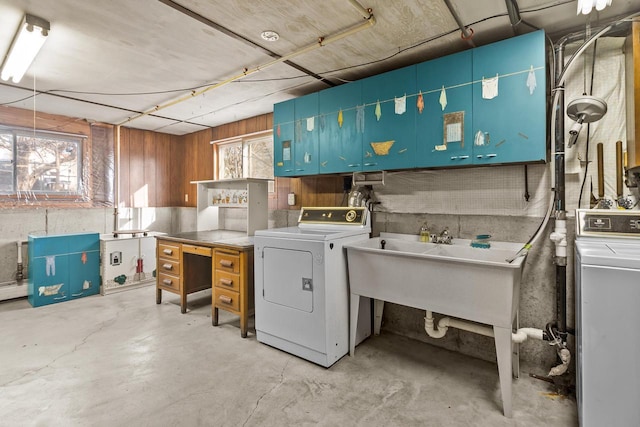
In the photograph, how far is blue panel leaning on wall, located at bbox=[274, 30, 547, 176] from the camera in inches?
81.7

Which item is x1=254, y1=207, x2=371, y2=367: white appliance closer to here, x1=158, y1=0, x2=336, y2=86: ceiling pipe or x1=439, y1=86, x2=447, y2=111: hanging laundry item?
x1=439, y1=86, x2=447, y2=111: hanging laundry item

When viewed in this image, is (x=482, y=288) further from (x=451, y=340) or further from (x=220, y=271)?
(x=220, y=271)

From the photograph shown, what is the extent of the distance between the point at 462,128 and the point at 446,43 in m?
0.71

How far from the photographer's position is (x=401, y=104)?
2.63 metres

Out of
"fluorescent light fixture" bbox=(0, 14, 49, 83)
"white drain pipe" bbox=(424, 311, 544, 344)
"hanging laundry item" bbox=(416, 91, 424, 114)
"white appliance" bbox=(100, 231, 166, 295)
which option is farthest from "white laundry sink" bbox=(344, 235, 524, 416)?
"white appliance" bbox=(100, 231, 166, 295)

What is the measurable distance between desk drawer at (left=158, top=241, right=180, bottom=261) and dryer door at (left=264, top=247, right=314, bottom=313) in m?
1.47

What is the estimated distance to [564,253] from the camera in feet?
7.02

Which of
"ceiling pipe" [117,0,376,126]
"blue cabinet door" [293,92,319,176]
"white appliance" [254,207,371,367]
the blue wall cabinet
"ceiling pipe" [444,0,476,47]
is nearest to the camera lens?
"ceiling pipe" [444,0,476,47]

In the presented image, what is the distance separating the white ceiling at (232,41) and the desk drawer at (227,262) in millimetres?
1756

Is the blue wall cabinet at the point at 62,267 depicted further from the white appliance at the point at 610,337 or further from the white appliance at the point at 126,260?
the white appliance at the point at 610,337

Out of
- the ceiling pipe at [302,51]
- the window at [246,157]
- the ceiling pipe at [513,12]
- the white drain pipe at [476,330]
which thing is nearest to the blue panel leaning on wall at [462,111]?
the ceiling pipe at [513,12]

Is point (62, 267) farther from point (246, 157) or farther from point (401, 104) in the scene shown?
point (401, 104)

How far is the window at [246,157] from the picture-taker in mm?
4496

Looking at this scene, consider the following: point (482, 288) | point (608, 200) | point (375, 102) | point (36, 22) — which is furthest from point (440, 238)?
point (36, 22)
